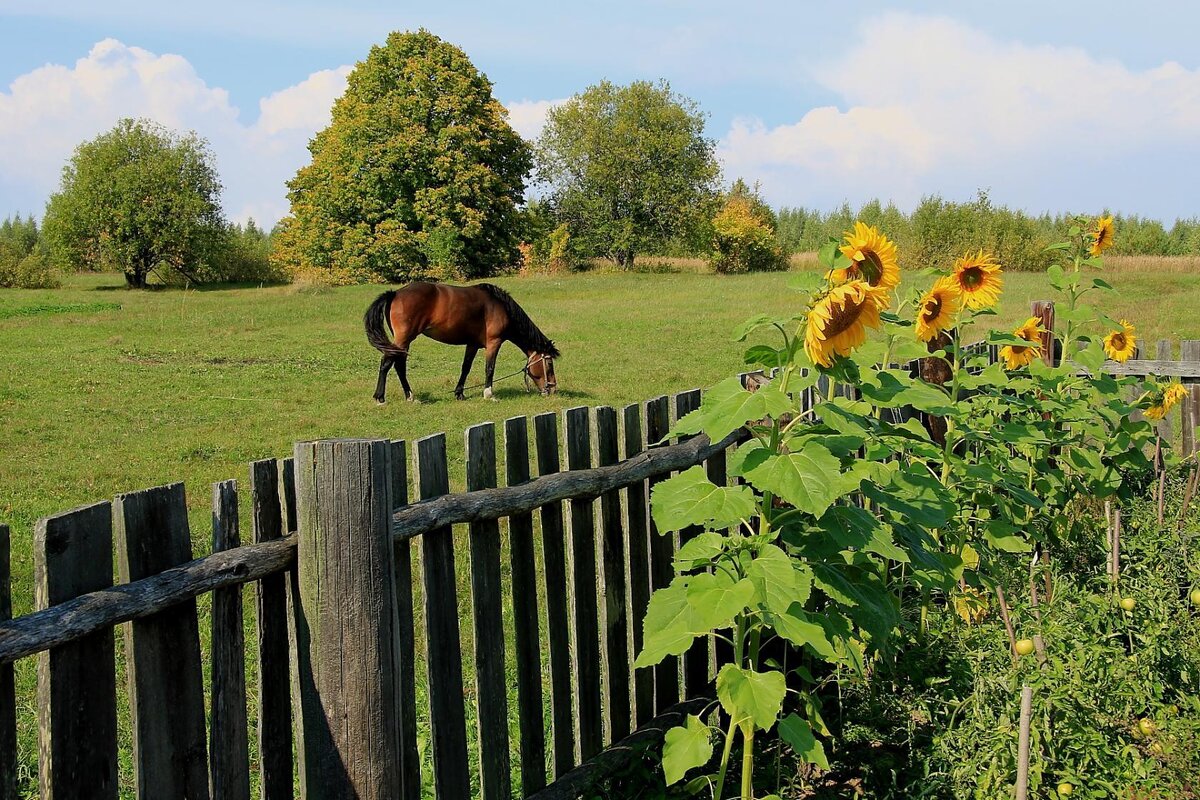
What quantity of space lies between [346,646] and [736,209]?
5762 cm

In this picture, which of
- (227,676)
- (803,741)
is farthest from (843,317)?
(227,676)

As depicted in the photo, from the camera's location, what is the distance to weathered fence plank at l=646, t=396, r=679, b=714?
3.76m

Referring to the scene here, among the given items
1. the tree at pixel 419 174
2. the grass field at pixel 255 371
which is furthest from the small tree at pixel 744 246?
the grass field at pixel 255 371

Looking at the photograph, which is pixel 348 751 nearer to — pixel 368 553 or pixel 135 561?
pixel 368 553

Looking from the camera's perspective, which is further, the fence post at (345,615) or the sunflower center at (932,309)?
the sunflower center at (932,309)

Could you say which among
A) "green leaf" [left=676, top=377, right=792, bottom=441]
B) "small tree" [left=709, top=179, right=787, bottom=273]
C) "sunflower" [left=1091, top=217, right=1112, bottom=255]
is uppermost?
"small tree" [left=709, top=179, right=787, bottom=273]

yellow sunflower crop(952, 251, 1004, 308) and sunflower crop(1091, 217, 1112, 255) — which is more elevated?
sunflower crop(1091, 217, 1112, 255)

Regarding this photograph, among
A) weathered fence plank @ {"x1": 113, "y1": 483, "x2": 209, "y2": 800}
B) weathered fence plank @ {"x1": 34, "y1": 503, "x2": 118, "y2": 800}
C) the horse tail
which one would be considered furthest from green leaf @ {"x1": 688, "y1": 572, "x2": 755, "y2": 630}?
the horse tail

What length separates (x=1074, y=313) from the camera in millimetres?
5055

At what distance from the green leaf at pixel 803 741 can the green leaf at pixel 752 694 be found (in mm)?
118

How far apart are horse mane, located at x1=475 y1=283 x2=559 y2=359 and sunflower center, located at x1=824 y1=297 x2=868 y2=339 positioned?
11.6m

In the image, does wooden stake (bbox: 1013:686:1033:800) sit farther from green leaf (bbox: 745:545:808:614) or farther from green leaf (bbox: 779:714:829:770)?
green leaf (bbox: 745:545:808:614)

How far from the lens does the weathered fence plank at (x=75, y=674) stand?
190 cm

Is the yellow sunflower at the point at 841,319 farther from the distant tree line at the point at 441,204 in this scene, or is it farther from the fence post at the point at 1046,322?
the distant tree line at the point at 441,204
